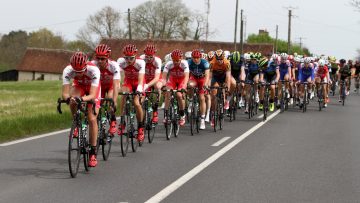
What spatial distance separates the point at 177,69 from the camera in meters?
14.6

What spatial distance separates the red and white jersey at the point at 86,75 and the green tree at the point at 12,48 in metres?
124

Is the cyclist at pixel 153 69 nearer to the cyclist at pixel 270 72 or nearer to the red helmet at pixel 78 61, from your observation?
the red helmet at pixel 78 61

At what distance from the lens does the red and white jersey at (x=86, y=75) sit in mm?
9414

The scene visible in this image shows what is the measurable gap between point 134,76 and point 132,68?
0.66ft

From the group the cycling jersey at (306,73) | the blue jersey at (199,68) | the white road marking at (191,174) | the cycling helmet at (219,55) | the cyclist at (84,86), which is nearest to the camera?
the white road marking at (191,174)

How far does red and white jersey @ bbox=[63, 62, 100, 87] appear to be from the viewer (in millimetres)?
9414

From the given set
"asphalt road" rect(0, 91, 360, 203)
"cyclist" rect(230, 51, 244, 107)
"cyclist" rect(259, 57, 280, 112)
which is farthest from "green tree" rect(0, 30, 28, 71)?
"asphalt road" rect(0, 91, 360, 203)

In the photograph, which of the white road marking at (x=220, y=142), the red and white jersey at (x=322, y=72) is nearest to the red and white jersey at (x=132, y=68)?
the white road marking at (x=220, y=142)

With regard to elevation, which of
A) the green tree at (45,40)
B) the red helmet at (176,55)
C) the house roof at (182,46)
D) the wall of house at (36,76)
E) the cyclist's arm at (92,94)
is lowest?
the wall of house at (36,76)

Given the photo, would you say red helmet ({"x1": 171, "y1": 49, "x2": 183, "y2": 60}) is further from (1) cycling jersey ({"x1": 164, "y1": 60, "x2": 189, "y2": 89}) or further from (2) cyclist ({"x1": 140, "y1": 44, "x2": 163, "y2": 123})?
(2) cyclist ({"x1": 140, "y1": 44, "x2": 163, "y2": 123})

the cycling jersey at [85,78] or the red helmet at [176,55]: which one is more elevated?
the red helmet at [176,55]

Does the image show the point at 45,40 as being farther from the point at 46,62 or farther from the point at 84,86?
the point at 84,86

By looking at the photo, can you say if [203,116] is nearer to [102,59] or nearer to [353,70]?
[102,59]

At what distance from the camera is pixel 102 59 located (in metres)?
10.3
